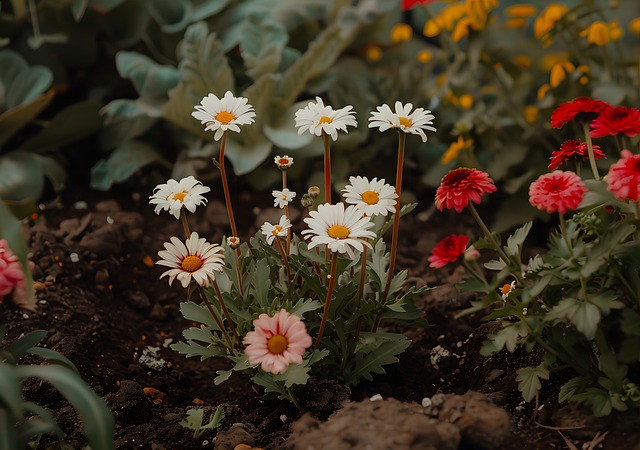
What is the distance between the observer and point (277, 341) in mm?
1455

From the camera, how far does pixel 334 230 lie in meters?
1.49

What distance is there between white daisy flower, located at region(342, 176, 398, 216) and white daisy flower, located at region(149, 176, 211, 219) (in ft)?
0.93

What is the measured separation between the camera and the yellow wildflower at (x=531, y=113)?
275 centimetres

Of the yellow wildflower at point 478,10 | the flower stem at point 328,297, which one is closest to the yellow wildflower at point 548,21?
the yellow wildflower at point 478,10

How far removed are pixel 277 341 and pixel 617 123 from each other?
768 mm

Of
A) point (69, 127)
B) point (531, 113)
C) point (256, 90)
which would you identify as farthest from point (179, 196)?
point (531, 113)

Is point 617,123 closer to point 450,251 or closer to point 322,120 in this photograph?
point 450,251

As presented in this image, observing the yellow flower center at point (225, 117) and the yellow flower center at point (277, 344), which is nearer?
the yellow flower center at point (277, 344)

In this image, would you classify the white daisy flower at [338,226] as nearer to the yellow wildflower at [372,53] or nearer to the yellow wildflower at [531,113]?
the yellow wildflower at [531,113]

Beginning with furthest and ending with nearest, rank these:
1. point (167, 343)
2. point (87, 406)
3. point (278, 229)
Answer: point (167, 343) < point (278, 229) < point (87, 406)

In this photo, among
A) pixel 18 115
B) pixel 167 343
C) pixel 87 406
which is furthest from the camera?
pixel 18 115

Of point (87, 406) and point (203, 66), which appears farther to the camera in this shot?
point (203, 66)

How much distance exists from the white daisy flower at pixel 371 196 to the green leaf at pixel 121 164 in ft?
4.26

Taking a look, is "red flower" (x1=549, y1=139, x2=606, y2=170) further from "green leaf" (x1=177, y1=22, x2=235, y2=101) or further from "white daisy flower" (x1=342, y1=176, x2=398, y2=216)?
"green leaf" (x1=177, y1=22, x2=235, y2=101)
